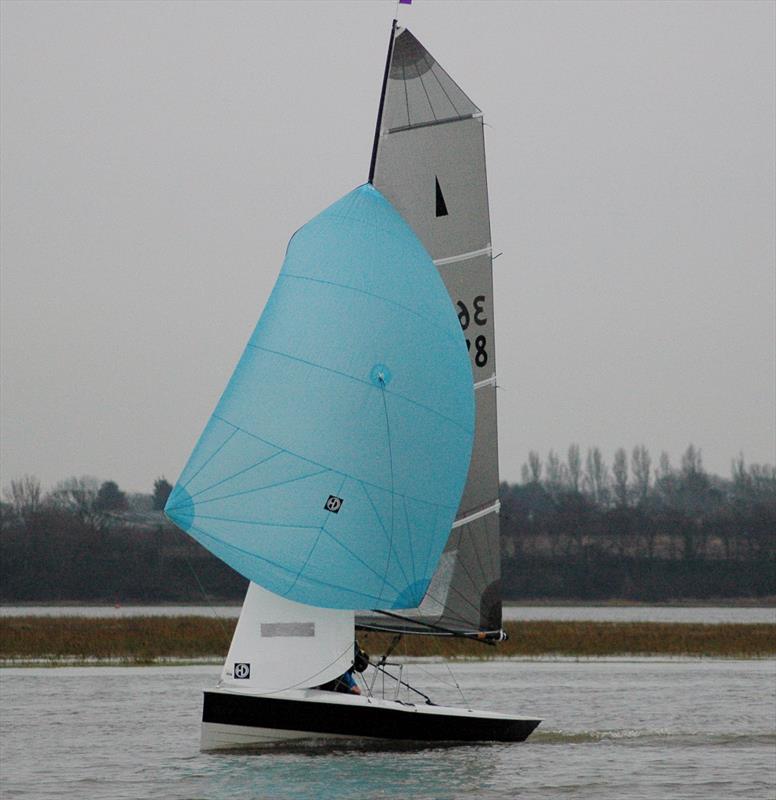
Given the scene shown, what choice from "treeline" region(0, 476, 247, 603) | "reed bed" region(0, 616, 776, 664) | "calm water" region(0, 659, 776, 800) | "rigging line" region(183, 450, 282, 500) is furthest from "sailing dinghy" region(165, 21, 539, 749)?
"treeline" region(0, 476, 247, 603)

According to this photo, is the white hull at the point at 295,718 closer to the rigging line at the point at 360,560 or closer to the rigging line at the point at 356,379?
the rigging line at the point at 360,560

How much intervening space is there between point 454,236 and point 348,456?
462 cm

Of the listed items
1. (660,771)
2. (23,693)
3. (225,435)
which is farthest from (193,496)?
(23,693)

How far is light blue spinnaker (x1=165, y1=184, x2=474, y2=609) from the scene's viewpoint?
25.3m

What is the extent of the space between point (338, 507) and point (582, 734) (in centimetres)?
881

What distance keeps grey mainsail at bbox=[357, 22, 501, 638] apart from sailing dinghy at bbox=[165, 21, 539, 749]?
2.0 inches

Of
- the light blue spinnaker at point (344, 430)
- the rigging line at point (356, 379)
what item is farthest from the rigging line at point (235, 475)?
the rigging line at point (356, 379)

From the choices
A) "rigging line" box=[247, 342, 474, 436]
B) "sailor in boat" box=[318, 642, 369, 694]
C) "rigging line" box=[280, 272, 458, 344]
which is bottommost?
"sailor in boat" box=[318, 642, 369, 694]

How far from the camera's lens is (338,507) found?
25.5 metres

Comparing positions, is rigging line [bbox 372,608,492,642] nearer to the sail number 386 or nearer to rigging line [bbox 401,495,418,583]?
rigging line [bbox 401,495,418,583]

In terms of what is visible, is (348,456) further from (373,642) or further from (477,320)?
(373,642)

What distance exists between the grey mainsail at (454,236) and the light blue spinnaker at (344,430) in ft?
3.06

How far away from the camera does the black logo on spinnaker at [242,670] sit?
2541 centimetres

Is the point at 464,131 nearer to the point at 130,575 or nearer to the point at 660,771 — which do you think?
the point at 660,771
